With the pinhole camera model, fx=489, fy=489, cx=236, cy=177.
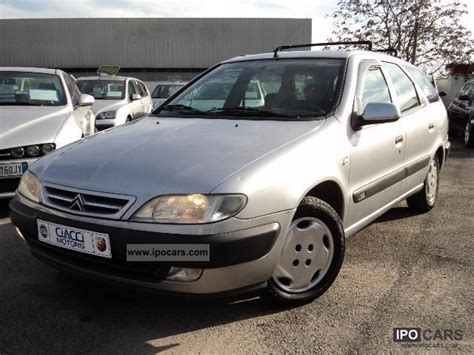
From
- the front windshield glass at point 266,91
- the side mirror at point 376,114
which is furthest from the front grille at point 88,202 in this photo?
the side mirror at point 376,114

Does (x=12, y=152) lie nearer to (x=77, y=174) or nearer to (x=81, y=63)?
(x=77, y=174)

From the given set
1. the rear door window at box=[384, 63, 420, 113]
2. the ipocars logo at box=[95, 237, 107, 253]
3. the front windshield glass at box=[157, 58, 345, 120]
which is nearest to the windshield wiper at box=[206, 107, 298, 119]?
the front windshield glass at box=[157, 58, 345, 120]

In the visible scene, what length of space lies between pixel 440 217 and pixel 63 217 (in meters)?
3.71

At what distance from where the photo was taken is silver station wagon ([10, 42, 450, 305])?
2.33 meters

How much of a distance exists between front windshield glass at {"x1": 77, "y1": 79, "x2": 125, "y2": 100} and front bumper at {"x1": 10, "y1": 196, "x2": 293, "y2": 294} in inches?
322

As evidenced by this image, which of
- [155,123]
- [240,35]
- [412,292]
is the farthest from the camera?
[240,35]

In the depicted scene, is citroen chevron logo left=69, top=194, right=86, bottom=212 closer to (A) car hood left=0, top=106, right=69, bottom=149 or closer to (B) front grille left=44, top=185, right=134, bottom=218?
(B) front grille left=44, top=185, right=134, bottom=218

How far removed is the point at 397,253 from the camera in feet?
12.4

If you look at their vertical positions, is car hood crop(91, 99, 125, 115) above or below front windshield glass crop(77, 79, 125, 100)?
below

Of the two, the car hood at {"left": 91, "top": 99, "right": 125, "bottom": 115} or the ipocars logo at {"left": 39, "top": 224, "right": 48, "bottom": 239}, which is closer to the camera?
the ipocars logo at {"left": 39, "top": 224, "right": 48, "bottom": 239}

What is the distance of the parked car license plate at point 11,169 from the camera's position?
446cm

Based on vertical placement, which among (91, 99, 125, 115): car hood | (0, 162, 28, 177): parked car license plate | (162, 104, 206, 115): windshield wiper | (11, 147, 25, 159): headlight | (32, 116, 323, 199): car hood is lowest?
(0, 162, 28, 177): parked car license plate

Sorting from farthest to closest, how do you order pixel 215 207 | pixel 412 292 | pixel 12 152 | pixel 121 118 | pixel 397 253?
1. pixel 121 118
2. pixel 12 152
3. pixel 397 253
4. pixel 412 292
5. pixel 215 207

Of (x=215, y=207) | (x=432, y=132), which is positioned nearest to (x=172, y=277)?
(x=215, y=207)
